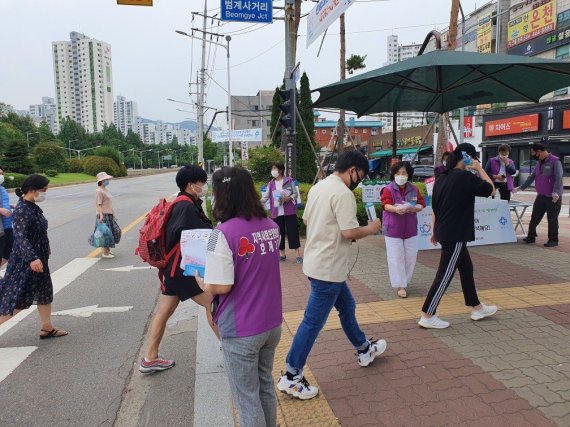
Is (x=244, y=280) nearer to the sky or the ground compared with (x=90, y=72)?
nearer to the ground

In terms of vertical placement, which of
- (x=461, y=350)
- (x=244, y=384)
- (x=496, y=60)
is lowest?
(x=461, y=350)

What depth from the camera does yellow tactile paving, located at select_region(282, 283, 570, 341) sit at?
4.84m

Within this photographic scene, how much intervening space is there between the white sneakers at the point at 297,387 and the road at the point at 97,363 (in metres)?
0.71

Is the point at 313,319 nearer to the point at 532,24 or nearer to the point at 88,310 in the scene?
the point at 88,310

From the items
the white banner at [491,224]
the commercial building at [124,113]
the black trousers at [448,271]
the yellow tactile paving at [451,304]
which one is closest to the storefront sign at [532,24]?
the white banner at [491,224]

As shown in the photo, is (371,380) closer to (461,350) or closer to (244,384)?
(461,350)

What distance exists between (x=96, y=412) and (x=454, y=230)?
11.2ft

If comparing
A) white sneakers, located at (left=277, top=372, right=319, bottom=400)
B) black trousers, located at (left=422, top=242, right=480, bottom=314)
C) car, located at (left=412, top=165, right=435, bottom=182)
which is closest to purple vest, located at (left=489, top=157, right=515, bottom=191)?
black trousers, located at (left=422, top=242, right=480, bottom=314)

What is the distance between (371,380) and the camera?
11.4ft

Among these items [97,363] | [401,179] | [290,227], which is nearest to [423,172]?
[290,227]

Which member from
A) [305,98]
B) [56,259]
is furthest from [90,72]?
[56,259]

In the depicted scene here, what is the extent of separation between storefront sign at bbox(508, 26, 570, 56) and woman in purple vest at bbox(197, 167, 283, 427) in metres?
32.4

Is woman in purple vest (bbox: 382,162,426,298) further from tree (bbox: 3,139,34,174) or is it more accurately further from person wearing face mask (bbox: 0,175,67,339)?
tree (bbox: 3,139,34,174)

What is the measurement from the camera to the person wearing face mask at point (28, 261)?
4340 millimetres
